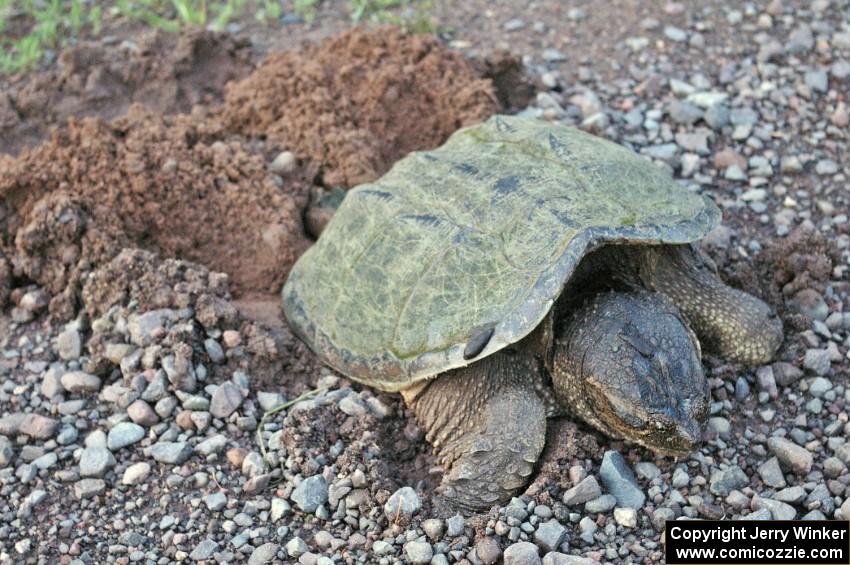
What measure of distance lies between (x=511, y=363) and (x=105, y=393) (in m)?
1.56

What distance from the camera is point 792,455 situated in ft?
10.6

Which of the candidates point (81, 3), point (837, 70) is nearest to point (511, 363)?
point (837, 70)

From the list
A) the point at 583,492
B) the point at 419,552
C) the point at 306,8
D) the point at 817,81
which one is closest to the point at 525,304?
the point at 583,492

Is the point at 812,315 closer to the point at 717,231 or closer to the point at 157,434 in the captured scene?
the point at 717,231

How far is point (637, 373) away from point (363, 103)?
7.63 feet

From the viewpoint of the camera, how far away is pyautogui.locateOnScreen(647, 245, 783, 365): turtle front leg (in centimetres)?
356

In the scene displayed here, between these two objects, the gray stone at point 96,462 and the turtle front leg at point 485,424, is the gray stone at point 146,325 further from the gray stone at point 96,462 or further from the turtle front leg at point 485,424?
the turtle front leg at point 485,424

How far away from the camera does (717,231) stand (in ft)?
13.6

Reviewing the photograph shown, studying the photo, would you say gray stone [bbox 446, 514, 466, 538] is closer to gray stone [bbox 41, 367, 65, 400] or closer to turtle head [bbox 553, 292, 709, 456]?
turtle head [bbox 553, 292, 709, 456]

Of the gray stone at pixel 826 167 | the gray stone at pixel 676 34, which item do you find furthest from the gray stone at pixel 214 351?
the gray stone at pixel 676 34

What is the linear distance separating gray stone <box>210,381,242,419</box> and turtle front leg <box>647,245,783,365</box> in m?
1.62

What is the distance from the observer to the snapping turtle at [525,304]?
3158 mm

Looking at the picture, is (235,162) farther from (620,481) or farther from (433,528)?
(620,481)

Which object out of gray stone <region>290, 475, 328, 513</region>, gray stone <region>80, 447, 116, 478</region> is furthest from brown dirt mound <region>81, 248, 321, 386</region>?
gray stone <region>290, 475, 328, 513</region>
